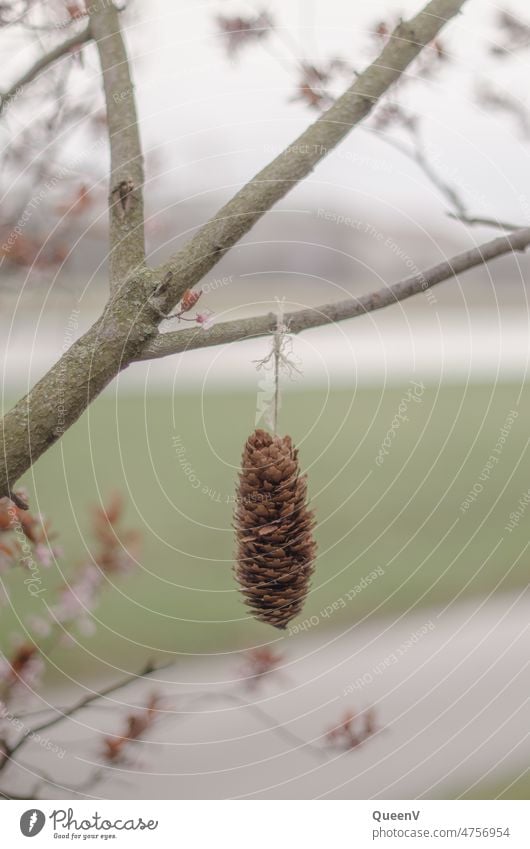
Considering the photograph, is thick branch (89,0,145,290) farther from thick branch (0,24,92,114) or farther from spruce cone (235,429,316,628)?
spruce cone (235,429,316,628)

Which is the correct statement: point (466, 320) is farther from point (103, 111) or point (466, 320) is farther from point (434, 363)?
point (103, 111)

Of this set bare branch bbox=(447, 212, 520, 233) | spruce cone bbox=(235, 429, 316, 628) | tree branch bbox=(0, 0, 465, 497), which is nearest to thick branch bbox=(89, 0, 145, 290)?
tree branch bbox=(0, 0, 465, 497)

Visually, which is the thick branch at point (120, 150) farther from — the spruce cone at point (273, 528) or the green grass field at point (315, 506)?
the green grass field at point (315, 506)

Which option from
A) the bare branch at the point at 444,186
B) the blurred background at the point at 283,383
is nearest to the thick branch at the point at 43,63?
the blurred background at the point at 283,383

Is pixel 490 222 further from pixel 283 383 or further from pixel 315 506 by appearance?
pixel 315 506
